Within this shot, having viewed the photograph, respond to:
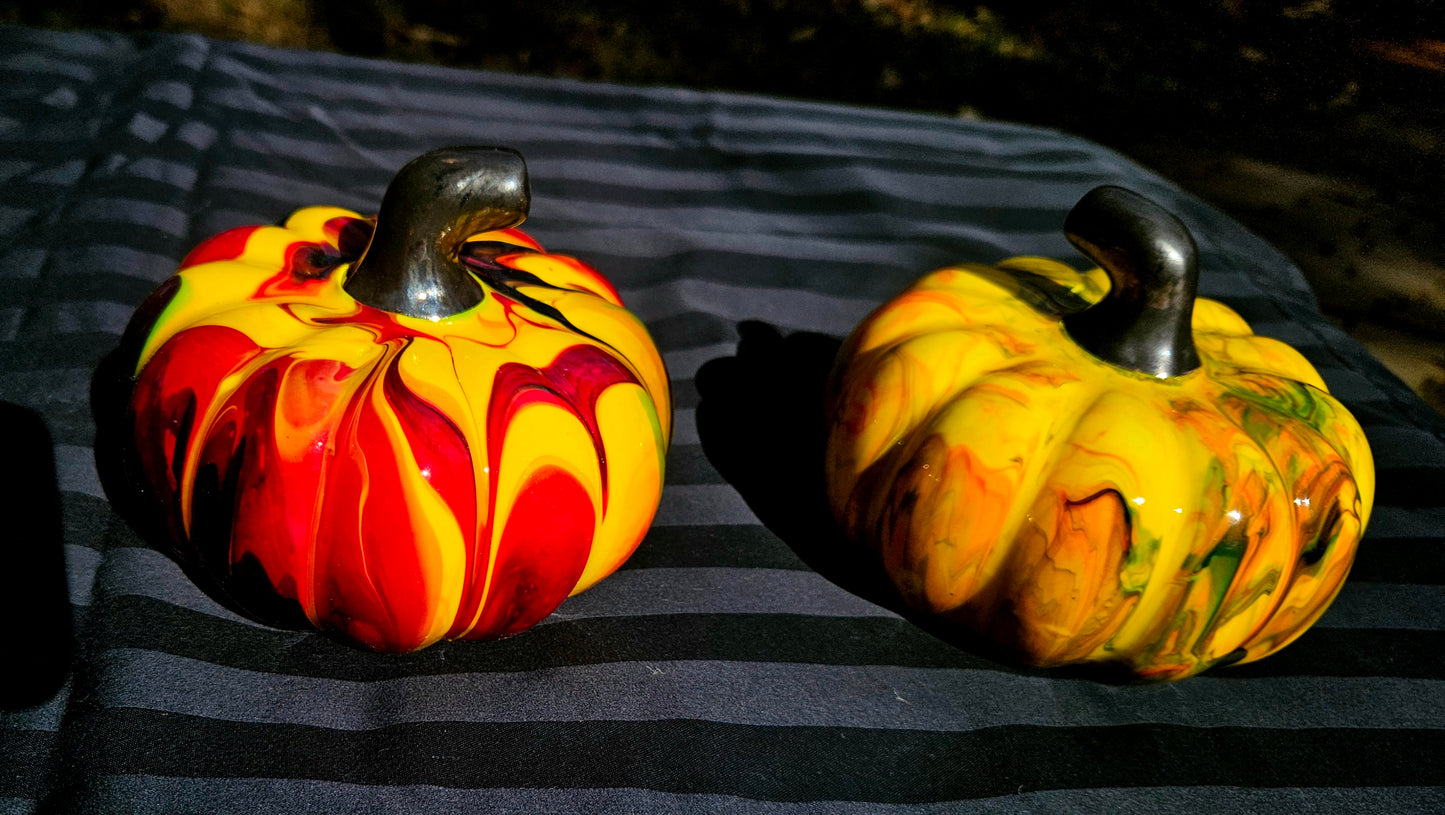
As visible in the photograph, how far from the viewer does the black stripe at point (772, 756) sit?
73 centimetres

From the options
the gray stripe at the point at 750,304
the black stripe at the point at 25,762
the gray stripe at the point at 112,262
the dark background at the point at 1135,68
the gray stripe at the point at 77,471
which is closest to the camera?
the black stripe at the point at 25,762

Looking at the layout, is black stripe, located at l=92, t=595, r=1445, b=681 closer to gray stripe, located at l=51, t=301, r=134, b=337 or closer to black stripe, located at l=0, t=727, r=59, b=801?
black stripe, located at l=0, t=727, r=59, b=801

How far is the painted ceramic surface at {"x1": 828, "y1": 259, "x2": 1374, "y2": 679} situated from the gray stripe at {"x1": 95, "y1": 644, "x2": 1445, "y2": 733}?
6 cm

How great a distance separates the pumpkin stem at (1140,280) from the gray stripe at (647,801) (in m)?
0.35

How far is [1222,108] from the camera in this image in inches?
90.0

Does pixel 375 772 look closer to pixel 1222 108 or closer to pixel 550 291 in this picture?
pixel 550 291

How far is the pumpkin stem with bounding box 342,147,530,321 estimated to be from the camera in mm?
771

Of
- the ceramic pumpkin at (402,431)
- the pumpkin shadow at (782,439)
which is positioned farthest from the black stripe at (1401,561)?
the ceramic pumpkin at (402,431)

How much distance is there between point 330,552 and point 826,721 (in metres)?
0.42

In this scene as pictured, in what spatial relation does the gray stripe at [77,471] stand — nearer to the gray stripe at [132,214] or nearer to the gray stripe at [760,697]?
the gray stripe at [760,697]

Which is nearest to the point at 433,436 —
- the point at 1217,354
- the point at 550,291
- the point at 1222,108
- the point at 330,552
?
the point at 330,552

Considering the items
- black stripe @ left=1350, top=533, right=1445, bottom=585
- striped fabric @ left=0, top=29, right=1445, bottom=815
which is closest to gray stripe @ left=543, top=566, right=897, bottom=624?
striped fabric @ left=0, top=29, right=1445, bottom=815

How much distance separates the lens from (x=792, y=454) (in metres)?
1.10

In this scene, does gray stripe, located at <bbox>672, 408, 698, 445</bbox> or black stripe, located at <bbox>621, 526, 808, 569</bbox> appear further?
gray stripe, located at <bbox>672, 408, 698, 445</bbox>
